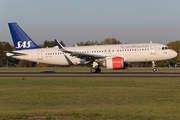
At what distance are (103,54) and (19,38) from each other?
49.4 ft

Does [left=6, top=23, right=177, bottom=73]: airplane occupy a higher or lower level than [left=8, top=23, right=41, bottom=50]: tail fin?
lower

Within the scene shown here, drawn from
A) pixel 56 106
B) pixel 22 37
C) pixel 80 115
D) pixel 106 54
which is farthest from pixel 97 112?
pixel 22 37

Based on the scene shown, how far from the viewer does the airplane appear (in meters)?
31.9

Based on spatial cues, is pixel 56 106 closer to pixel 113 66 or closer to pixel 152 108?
pixel 152 108

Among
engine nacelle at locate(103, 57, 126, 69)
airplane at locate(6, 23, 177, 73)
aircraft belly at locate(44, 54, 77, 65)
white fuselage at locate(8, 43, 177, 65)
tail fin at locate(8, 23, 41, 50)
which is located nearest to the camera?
engine nacelle at locate(103, 57, 126, 69)

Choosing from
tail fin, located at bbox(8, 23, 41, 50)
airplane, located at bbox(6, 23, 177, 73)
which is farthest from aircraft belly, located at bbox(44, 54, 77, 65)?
tail fin, located at bbox(8, 23, 41, 50)

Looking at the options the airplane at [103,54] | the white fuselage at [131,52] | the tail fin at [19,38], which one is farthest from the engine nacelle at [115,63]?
the tail fin at [19,38]

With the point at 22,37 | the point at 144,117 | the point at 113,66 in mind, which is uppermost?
the point at 22,37

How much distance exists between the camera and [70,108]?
10039 mm

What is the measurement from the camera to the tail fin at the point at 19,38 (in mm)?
37188

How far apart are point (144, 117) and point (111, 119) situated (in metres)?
1.35

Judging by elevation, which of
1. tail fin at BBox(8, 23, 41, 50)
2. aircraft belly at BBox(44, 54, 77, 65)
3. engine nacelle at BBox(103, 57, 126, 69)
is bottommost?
engine nacelle at BBox(103, 57, 126, 69)

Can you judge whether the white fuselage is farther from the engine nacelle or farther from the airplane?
the engine nacelle

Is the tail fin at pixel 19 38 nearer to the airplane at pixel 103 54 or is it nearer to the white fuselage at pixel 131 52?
the airplane at pixel 103 54
